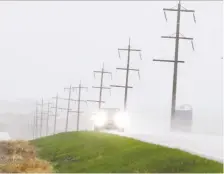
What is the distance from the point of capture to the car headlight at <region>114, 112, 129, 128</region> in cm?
5800

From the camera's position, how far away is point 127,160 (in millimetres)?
22250

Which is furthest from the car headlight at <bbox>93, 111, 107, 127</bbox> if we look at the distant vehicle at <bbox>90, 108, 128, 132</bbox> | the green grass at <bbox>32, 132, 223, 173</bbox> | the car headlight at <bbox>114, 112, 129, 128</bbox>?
the green grass at <bbox>32, 132, 223, 173</bbox>

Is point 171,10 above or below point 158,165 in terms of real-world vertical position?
above

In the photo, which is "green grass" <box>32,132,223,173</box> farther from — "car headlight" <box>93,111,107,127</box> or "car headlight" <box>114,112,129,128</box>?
"car headlight" <box>93,111,107,127</box>

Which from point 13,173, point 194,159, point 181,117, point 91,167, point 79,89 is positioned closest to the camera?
point 194,159

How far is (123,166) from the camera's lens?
21094 mm

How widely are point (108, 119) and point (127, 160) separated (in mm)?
36893

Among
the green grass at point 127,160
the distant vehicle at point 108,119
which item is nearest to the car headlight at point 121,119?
the distant vehicle at point 108,119

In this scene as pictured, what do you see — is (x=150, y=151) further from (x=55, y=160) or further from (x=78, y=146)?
(x=78, y=146)

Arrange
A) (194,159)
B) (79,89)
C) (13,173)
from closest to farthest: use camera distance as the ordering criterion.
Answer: (194,159) → (13,173) → (79,89)

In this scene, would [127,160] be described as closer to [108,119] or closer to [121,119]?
[121,119]

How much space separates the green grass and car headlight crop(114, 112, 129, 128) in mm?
25785

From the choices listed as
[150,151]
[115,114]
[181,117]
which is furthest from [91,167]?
[181,117]

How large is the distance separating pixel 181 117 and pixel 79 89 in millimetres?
34837
